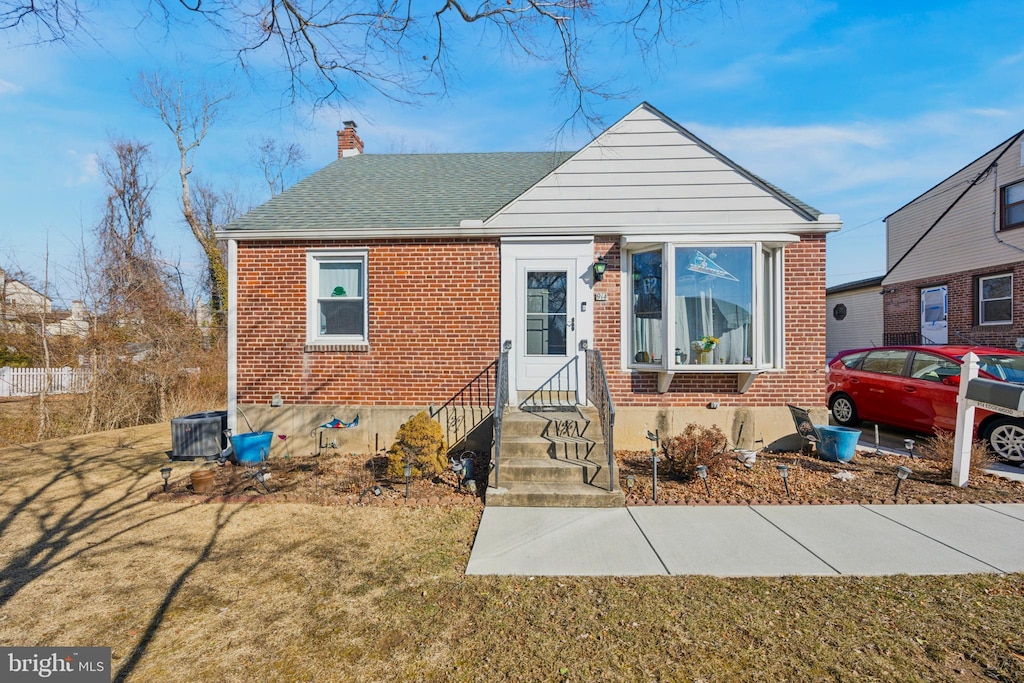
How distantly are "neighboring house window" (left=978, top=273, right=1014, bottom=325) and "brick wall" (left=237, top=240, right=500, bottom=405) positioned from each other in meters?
14.4

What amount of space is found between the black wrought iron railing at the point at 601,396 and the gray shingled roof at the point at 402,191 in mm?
2767

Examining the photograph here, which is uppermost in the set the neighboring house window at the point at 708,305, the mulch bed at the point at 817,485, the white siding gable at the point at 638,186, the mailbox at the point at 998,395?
the white siding gable at the point at 638,186

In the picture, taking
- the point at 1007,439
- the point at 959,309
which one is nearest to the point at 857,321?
the point at 959,309

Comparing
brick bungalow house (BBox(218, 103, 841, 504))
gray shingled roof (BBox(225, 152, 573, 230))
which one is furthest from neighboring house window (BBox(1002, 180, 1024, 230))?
gray shingled roof (BBox(225, 152, 573, 230))

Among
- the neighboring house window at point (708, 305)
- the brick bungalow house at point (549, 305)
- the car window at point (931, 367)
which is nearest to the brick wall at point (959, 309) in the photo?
the car window at point (931, 367)

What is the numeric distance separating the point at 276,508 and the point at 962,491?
779 cm

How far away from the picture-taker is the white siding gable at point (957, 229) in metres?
13.4

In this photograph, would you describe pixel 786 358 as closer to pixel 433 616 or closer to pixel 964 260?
pixel 433 616

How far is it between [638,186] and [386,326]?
14.5ft

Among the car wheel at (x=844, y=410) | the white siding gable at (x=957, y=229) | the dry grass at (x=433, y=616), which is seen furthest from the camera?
the white siding gable at (x=957, y=229)

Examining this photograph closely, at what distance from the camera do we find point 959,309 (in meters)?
14.7

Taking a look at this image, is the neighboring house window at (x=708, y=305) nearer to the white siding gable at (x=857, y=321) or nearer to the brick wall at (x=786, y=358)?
the brick wall at (x=786, y=358)

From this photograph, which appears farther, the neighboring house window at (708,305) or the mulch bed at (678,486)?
the neighboring house window at (708,305)

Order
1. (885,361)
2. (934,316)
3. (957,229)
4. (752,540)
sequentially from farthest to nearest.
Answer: (934,316)
(957,229)
(885,361)
(752,540)
